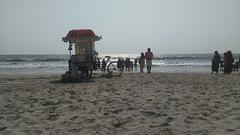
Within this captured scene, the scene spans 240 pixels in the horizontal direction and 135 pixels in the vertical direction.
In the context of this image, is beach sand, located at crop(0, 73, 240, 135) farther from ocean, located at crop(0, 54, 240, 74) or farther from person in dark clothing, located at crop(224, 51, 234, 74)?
ocean, located at crop(0, 54, 240, 74)

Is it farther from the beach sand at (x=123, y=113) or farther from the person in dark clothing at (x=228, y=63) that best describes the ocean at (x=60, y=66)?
the beach sand at (x=123, y=113)

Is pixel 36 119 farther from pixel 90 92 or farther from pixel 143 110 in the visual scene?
pixel 90 92

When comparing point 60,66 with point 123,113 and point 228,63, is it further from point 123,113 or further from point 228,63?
point 123,113

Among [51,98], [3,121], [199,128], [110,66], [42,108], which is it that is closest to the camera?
[199,128]

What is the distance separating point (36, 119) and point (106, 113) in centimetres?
137

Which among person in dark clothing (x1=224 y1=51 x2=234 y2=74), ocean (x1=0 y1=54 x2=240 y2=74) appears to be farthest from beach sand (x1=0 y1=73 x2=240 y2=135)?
ocean (x1=0 y1=54 x2=240 y2=74)

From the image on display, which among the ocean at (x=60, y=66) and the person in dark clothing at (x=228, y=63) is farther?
the ocean at (x=60, y=66)

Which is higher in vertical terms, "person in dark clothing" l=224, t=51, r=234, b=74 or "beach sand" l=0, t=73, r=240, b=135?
"person in dark clothing" l=224, t=51, r=234, b=74

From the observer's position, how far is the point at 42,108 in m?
8.23

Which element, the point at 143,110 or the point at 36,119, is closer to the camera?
the point at 36,119

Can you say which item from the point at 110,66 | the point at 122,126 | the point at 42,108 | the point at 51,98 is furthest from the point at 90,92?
the point at 110,66

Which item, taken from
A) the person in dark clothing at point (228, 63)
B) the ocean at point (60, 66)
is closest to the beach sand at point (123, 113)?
the person in dark clothing at point (228, 63)

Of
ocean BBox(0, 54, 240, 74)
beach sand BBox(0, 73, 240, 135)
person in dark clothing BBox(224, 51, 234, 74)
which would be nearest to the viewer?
beach sand BBox(0, 73, 240, 135)

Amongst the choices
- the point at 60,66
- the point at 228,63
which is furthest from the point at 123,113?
the point at 60,66
